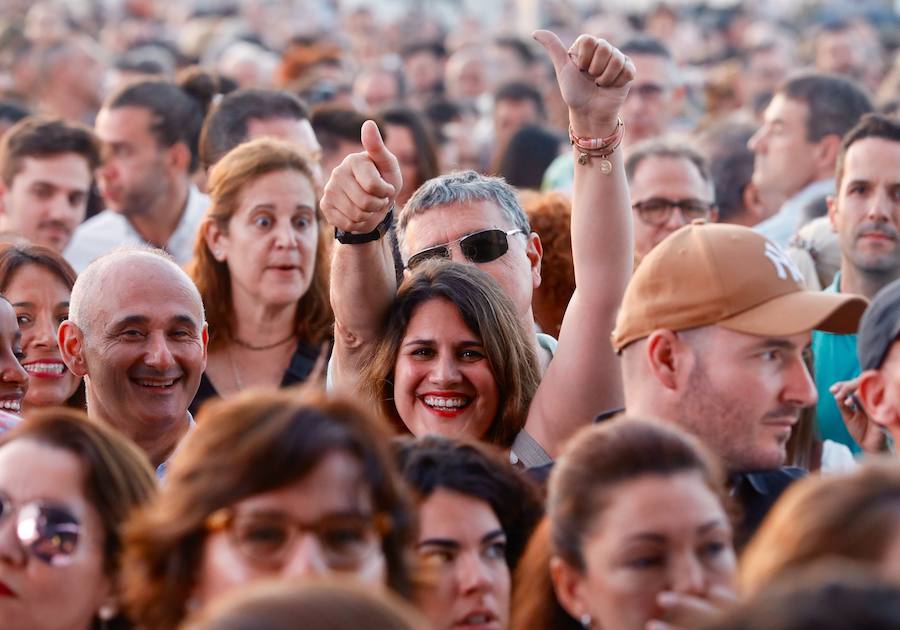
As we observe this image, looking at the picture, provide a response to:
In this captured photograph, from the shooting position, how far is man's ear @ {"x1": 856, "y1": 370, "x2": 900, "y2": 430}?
3676 mm

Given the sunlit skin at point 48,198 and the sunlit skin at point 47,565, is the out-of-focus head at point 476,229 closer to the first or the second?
the sunlit skin at point 47,565

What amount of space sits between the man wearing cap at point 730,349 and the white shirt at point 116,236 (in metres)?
3.87

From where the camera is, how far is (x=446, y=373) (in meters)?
4.24

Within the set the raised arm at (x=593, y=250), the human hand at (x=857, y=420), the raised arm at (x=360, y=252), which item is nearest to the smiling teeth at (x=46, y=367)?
the raised arm at (x=360, y=252)

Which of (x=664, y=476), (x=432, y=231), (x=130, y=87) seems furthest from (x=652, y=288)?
(x=130, y=87)

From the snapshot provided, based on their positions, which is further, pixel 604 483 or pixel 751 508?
pixel 751 508

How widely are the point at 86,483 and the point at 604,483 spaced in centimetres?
99

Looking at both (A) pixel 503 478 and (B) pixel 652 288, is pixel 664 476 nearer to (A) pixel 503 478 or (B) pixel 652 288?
(A) pixel 503 478

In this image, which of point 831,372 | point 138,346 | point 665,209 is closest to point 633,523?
point 138,346

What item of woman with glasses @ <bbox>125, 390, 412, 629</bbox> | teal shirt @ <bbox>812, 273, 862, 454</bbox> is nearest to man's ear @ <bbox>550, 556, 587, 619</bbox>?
woman with glasses @ <bbox>125, 390, 412, 629</bbox>

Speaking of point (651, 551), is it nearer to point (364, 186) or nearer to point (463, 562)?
point (463, 562)

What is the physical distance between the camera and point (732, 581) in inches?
112

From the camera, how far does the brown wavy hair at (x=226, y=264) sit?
5.71m

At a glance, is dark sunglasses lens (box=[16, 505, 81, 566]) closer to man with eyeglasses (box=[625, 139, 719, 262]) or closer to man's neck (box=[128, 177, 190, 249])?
man with eyeglasses (box=[625, 139, 719, 262])
